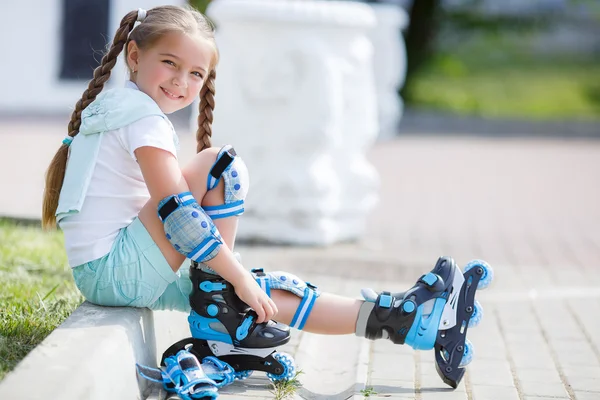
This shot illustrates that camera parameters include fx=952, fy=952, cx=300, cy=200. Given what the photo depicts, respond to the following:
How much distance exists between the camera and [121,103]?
3.04 metres

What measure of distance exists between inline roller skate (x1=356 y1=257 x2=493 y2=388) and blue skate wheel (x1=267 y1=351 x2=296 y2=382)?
0.25 m

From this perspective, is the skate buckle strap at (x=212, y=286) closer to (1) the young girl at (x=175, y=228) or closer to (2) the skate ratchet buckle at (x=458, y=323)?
(1) the young girl at (x=175, y=228)

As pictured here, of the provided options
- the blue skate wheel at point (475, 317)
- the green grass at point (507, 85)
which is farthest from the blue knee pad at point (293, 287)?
the green grass at point (507, 85)

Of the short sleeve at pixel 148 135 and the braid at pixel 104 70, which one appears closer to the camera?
the short sleeve at pixel 148 135

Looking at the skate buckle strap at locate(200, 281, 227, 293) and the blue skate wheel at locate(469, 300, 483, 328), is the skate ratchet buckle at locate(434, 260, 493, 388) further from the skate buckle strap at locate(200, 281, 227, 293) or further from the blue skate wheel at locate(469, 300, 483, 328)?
the skate buckle strap at locate(200, 281, 227, 293)

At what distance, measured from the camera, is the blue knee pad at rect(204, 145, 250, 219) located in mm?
3008

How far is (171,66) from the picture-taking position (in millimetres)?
3145

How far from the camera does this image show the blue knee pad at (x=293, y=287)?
314cm

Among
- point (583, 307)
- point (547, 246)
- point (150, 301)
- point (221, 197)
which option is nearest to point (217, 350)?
point (150, 301)

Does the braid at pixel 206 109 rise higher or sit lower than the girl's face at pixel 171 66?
lower

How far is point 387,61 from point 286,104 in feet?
22.9

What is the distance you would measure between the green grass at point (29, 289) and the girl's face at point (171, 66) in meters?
0.88

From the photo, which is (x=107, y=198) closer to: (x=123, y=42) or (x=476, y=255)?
(x=123, y=42)

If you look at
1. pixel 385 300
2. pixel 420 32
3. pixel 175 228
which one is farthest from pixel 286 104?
pixel 420 32
